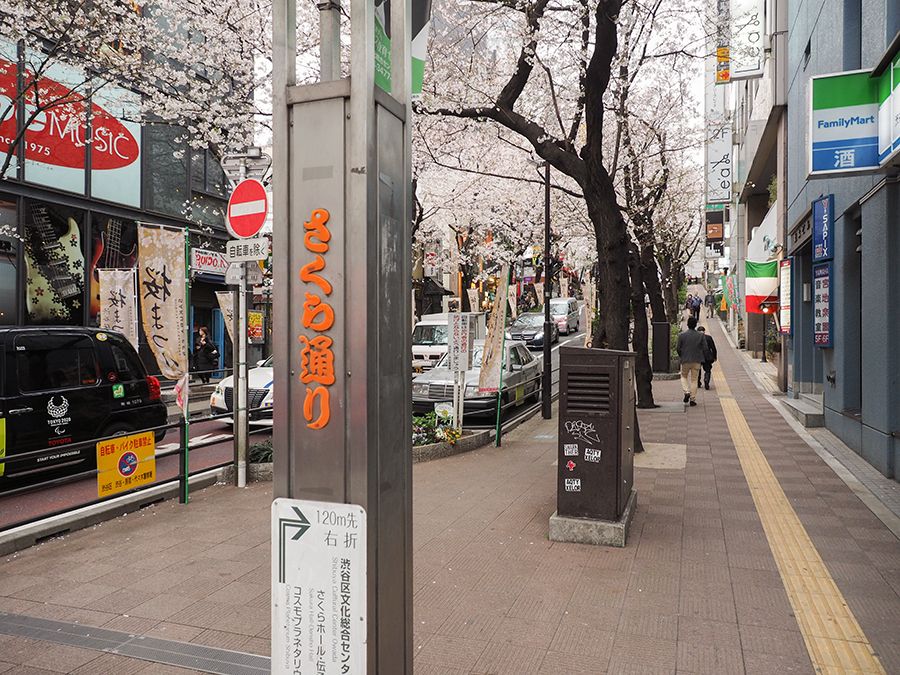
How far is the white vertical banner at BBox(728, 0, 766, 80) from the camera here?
704 inches

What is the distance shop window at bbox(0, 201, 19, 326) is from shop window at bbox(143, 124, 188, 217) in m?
4.27

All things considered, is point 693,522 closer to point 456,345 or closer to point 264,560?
point 264,560

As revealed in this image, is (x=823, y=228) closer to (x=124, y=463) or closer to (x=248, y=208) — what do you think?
(x=248, y=208)

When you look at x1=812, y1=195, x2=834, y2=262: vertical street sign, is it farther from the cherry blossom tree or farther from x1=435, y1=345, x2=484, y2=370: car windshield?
the cherry blossom tree

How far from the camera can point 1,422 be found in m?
6.84

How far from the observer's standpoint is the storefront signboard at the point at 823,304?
421 inches

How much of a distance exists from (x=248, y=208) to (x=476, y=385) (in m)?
6.41

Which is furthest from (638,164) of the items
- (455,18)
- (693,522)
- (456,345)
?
(693,522)

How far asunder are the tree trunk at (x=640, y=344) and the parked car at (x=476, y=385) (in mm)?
2435

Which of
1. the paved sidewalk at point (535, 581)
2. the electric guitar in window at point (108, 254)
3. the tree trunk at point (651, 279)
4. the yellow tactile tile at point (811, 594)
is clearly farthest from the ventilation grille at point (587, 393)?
the electric guitar in window at point (108, 254)

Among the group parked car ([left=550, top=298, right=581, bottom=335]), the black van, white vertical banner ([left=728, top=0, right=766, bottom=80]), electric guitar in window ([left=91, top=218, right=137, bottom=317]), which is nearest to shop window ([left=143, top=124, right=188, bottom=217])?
electric guitar in window ([left=91, top=218, right=137, bottom=317])

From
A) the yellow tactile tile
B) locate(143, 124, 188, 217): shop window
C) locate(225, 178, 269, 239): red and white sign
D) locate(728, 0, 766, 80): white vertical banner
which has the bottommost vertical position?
the yellow tactile tile

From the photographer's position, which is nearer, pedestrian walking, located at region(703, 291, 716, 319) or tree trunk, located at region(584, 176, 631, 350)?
tree trunk, located at region(584, 176, 631, 350)

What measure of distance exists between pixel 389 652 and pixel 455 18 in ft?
48.7
